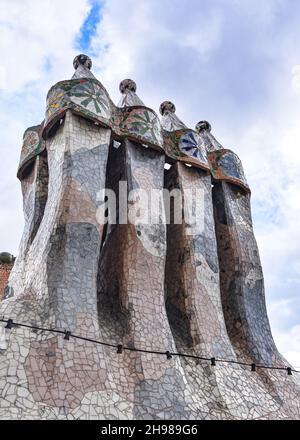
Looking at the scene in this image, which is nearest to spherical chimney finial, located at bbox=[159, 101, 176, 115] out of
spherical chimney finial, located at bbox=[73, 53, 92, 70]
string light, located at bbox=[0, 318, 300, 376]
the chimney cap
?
spherical chimney finial, located at bbox=[73, 53, 92, 70]

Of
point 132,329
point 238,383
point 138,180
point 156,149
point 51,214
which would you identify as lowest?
point 238,383

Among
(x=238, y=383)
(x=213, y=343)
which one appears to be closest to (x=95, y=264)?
(x=213, y=343)

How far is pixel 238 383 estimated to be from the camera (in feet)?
25.3

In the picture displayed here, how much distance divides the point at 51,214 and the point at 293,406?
5714 mm

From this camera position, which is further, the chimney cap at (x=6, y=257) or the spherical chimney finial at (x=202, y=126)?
the chimney cap at (x=6, y=257)

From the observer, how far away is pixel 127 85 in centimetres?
1100

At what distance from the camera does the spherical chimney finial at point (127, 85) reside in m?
11.0

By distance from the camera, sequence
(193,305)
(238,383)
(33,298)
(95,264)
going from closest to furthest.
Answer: (33,298) < (95,264) < (238,383) < (193,305)

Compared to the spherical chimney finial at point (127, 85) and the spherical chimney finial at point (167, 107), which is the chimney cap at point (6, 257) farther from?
the spherical chimney finial at point (167, 107)

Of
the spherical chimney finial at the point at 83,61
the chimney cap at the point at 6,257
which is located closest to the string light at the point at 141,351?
the spherical chimney finial at the point at 83,61

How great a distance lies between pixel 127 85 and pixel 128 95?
0.47 meters

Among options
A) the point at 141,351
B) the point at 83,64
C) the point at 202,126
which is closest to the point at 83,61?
the point at 83,64

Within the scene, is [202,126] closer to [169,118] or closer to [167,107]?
[167,107]

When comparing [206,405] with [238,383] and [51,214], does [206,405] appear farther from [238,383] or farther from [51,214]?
[51,214]
